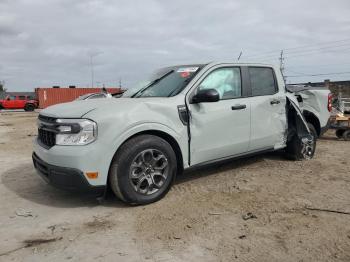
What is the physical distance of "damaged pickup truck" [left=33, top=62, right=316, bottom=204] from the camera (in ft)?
13.6

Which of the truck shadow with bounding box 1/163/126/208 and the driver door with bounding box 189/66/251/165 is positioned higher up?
the driver door with bounding box 189/66/251/165

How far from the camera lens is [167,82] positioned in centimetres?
529

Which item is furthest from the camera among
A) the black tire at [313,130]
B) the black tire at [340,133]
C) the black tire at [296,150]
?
the black tire at [340,133]

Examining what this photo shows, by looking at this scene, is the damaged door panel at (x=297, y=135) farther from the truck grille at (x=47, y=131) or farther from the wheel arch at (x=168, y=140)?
the truck grille at (x=47, y=131)

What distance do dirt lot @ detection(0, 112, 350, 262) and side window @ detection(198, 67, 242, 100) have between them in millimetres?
1261

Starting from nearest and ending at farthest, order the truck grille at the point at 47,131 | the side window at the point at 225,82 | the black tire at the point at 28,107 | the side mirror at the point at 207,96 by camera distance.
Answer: the truck grille at the point at 47,131 < the side mirror at the point at 207,96 < the side window at the point at 225,82 < the black tire at the point at 28,107

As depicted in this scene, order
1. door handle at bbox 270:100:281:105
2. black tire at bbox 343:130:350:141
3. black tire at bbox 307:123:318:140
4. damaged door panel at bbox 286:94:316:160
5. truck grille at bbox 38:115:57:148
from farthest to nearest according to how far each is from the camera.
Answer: black tire at bbox 343:130:350:141, black tire at bbox 307:123:318:140, damaged door panel at bbox 286:94:316:160, door handle at bbox 270:100:281:105, truck grille at bbox 38:115:57:148

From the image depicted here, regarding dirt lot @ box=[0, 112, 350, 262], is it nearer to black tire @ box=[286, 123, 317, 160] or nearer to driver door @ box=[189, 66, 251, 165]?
driver door @ box=[189, 66, 251, 165]

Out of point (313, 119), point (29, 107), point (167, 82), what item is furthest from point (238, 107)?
point (29, 107)

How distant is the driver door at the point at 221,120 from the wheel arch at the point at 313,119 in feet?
7.58

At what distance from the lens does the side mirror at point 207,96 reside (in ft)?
15.6

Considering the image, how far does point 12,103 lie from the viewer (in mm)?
38250

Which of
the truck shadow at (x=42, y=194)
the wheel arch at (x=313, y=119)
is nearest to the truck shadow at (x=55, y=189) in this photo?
the truck shadow at (x=42, y=194)

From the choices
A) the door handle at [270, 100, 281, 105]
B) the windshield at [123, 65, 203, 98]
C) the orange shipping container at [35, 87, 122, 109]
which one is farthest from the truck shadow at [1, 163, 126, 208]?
the orange shipping container at [35, 87, 122, 109]
